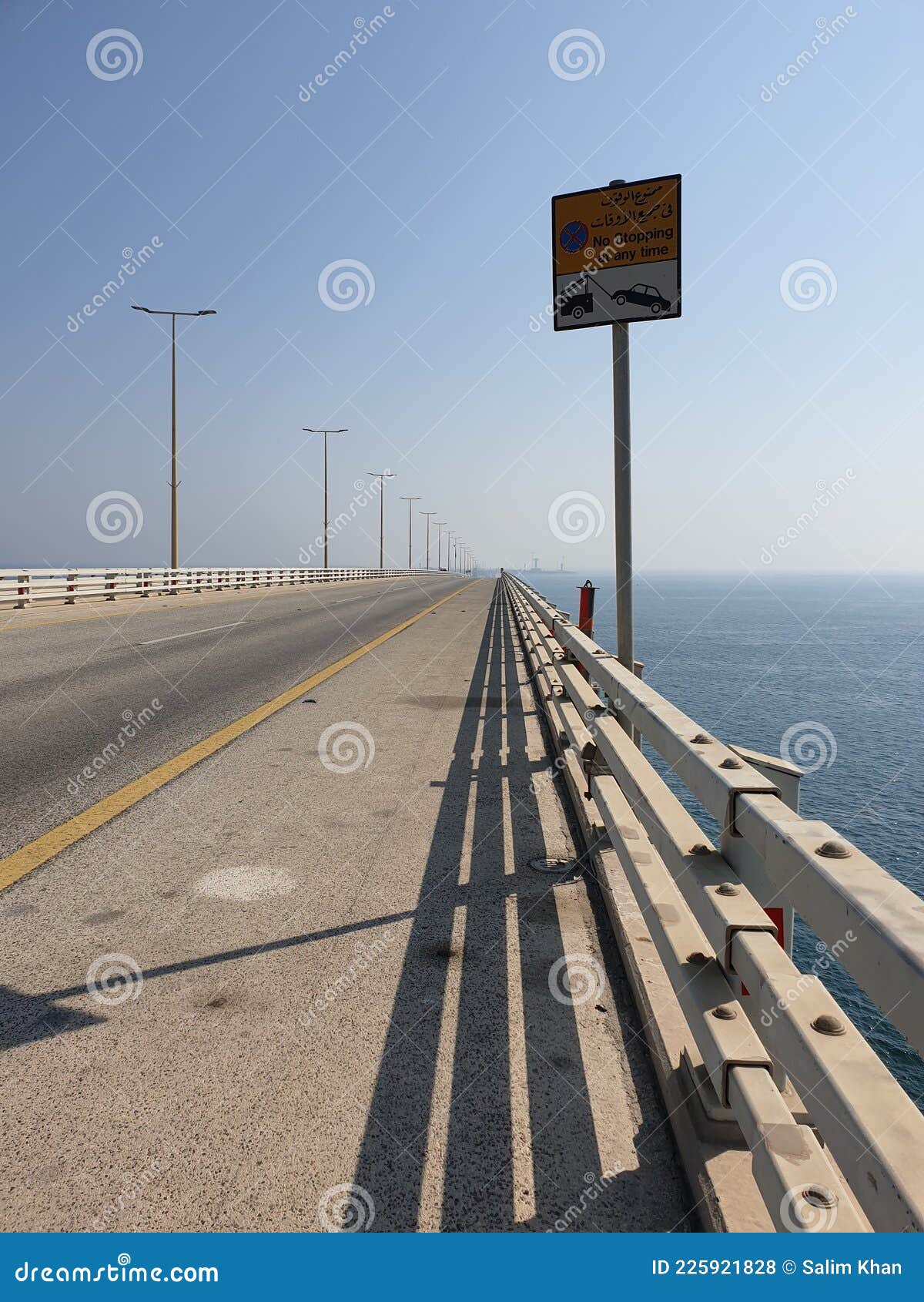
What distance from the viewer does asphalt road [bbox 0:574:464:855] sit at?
18.6 ft

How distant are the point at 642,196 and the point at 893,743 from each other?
44.6 ft

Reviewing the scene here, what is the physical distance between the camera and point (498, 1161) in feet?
6.88

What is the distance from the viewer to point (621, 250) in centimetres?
569

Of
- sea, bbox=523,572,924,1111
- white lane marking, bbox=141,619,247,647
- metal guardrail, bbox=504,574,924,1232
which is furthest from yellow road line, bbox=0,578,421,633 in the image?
metal guardrail, bbox=504,574,924,1232

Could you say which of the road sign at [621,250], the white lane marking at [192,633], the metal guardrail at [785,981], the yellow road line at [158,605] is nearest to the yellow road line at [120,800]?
the metal guardrail at [785,981]

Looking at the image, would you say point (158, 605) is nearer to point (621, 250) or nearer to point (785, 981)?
point (621, 250)

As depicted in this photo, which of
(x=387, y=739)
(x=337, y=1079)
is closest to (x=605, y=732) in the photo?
(x=337, y=1079)

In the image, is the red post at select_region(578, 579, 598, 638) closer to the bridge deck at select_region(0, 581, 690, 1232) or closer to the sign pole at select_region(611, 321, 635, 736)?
the sign pole at select_region(611, 321, 635, 736)

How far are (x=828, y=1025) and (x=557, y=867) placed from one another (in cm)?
270

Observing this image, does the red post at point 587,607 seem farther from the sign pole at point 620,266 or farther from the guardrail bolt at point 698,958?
the guardrail bolt at point 698,958

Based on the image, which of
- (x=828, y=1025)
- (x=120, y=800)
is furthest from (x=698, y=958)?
(x=120, y=800)

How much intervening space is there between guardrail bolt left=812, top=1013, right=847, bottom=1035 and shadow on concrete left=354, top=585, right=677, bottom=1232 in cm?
73
